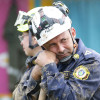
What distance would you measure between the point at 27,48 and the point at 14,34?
3.99 m

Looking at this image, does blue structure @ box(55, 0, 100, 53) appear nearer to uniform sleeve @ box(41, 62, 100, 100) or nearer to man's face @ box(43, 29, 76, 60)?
man's face @ box(43, 29, 76, 60)

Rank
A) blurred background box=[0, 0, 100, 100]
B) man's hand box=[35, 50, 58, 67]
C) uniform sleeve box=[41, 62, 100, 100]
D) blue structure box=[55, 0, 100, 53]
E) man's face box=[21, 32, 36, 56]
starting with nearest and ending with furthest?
uniform sleeve box=[41, 62, 100, 100] → man's hand box=[35, 50, 58, 67] → man's face box=[21, 32, 36, 56] → blue structure box=[55, 0, 100, 53] → blurred background box=[0, 0, 100, 100]

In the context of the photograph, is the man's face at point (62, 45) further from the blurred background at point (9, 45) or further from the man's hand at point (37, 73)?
the blurred background at point (9, 45)

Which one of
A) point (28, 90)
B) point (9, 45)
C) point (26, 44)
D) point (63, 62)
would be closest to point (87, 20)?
point (9, 45)

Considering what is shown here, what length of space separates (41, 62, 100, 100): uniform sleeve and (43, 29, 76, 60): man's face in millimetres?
171

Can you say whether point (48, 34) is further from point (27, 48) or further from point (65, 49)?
point (27, 48)

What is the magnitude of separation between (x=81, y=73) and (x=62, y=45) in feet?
1.02

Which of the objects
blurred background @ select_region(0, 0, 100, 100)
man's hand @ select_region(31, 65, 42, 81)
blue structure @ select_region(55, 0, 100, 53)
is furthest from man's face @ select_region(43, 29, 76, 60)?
blurred background @ select_region(0, 0, 100, 100)

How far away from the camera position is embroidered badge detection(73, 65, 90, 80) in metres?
2.87

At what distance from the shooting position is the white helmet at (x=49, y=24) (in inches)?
118

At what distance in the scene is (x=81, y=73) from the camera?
9.46ft

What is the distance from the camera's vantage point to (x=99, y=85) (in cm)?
285

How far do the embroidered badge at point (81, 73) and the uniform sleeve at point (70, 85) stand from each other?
26 mm

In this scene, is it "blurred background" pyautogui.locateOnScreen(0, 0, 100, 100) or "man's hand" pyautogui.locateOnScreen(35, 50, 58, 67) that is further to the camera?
"blurred background" pyautogui.locateOnScreen(0, 0, 100, 100)
